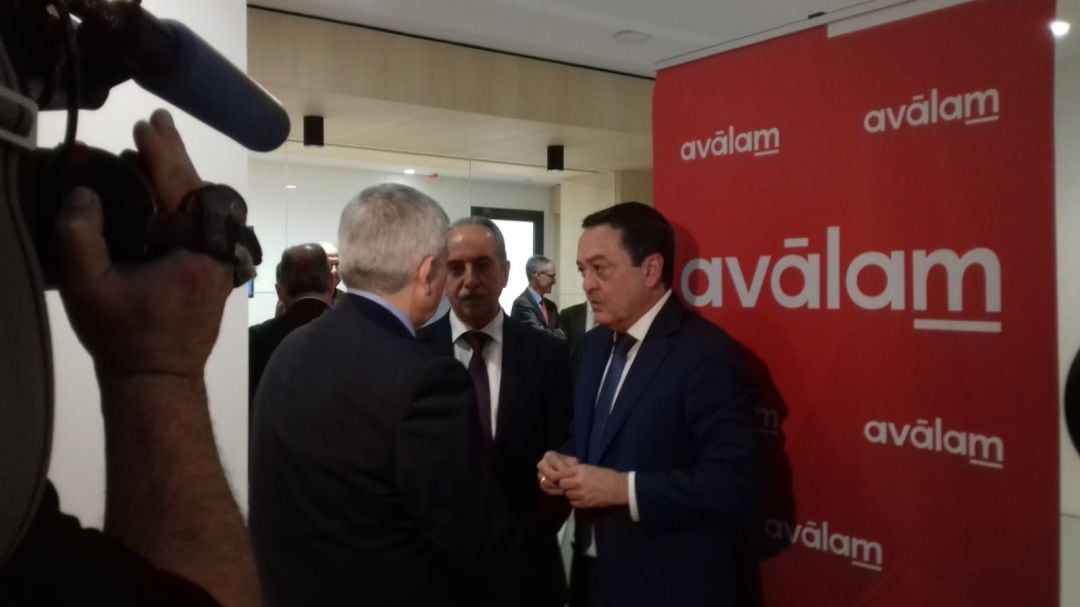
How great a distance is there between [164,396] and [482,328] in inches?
70.8

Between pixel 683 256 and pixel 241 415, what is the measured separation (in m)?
1.56

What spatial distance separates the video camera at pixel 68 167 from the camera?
1.36ft

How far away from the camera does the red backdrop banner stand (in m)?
1.45

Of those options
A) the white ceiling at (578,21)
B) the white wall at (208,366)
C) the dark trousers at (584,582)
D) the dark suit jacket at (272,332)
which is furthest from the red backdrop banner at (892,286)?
the white ceiling at (578,21)

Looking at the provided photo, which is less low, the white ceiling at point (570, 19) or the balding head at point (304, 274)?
the white ceiling at point (570, 19)

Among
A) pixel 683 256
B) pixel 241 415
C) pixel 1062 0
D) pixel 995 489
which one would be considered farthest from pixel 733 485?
pixel 1062 0

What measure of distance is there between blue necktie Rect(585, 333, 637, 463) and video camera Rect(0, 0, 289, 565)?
1.29 meters

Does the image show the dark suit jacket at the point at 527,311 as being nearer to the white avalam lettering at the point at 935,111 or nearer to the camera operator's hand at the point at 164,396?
the white avalam lettering at the point at 935,111

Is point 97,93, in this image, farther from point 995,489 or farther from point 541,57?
point 541,57

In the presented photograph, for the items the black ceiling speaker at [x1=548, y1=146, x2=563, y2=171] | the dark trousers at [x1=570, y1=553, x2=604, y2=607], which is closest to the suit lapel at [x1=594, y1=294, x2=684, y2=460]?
the dark trousers at [x1=570, y1=553, x2=604, y2=607]

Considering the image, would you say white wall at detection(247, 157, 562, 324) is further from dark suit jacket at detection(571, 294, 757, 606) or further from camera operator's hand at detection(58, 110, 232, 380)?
camera operator's hand at detection(58, 110, 232, 380)

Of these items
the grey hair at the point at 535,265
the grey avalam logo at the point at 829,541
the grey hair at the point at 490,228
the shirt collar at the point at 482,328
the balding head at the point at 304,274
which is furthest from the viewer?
the grey hair at the point at 535,265

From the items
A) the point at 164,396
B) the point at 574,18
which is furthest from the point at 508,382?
the point at 574,18

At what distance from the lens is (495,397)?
227 cm
